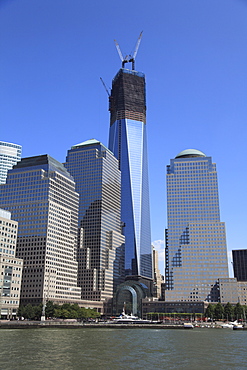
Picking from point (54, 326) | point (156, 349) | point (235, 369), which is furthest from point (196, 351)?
point (54, 326)

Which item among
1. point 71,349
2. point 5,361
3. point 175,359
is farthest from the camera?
point 71,349

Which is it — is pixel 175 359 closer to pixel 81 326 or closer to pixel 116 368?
pixel 116 368

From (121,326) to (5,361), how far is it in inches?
5229

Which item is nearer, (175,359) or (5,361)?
Answer: (5,361)

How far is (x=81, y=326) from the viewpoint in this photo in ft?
578

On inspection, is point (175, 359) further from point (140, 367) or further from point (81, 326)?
point (81, 326)

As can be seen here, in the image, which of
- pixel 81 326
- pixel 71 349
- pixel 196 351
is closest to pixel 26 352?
pixel 71 349

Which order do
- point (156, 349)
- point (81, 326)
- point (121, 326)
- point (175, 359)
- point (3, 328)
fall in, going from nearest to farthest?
1. point (175, 359)
2. point (156, 349)
3. point (3, 328)
4. point (81, 326)
5. point (121, 326)

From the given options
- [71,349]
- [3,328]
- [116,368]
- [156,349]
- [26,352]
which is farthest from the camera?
[3,328]

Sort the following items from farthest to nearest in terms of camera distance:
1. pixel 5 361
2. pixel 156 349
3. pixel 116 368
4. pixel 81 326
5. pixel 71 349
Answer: pixel 81 326 → pixel 156 349 → pixel 71 349 → pixel 5 361 → pixel 116 368

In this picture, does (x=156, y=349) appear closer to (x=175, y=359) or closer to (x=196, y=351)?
(x=196, y=351)

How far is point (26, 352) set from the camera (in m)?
75.5

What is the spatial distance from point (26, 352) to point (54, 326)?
96.8m

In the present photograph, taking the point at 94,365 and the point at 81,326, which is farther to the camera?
the point at 81,326
